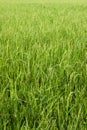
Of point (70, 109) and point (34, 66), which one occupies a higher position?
point (34, 66)

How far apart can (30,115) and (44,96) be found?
113mm

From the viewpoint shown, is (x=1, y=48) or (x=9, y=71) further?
(x=1, y=48)

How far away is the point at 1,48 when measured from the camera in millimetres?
2033

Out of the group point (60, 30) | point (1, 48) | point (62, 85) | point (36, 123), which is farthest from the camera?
point (60, 30)

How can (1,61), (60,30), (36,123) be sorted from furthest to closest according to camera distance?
(60,30)
(1,61)
(36,123)

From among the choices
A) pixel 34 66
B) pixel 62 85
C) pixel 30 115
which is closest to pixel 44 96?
pixel 30 115

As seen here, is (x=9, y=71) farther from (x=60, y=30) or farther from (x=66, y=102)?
(x=60, y=30)

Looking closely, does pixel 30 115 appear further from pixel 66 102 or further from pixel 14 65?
pixel 14 65

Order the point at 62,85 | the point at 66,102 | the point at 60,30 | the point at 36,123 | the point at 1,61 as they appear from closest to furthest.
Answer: the point at 36,123 < the point at 66,102 < the point at 62,85 < the point at 1,61 < the point at 60,30

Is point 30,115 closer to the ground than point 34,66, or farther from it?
closer to the ground

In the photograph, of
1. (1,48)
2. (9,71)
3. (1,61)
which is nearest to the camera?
(9,71)

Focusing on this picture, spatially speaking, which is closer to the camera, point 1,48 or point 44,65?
point 44,65

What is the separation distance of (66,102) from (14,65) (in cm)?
54

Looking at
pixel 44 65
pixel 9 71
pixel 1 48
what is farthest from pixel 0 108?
pixel 1 48
